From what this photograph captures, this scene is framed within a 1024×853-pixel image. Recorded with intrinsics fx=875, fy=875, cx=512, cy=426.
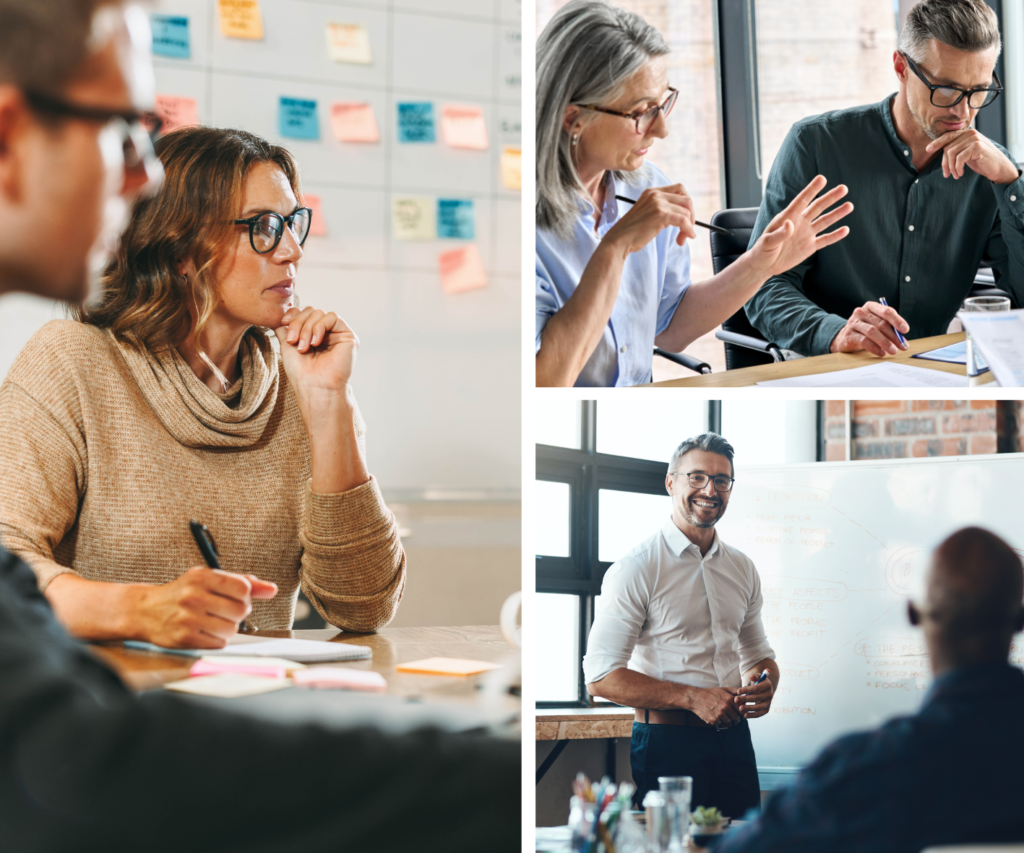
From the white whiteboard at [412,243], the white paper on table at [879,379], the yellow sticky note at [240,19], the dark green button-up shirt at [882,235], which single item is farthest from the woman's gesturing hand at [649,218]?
the yellow sticky note at [240,19]

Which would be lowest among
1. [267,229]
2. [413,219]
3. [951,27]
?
[267,229]

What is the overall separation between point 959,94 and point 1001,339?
1.27 ft

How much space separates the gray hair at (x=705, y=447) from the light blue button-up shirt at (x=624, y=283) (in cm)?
11

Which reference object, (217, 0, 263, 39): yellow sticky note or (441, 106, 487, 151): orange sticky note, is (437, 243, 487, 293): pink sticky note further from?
(217, 0, 263, 39): yellow sticky note

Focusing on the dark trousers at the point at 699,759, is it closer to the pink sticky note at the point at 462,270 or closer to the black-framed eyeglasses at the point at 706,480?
the black-framed eyeglasses at the point at 706,480

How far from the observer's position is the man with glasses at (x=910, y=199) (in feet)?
4.25

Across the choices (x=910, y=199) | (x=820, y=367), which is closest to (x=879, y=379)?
(x=820, y=367)

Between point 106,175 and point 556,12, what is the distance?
2.17 ft

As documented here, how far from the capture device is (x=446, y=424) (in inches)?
59.8

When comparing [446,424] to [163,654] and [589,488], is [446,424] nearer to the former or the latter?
[589,488]

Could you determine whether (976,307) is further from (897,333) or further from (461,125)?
(461,125)

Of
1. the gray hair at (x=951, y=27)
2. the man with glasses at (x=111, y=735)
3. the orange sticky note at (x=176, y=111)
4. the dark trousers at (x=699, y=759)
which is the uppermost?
the gray hair at (x=951, y=27)

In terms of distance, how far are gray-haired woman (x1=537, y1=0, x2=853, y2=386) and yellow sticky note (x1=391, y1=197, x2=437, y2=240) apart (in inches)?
14.9

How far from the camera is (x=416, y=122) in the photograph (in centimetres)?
152
